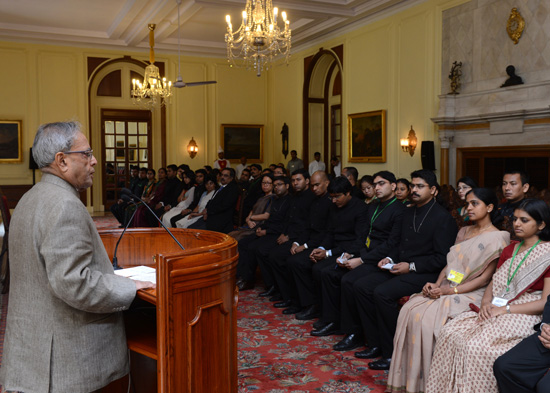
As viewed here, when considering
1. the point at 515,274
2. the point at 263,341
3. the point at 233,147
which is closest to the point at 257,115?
the point at 233,147

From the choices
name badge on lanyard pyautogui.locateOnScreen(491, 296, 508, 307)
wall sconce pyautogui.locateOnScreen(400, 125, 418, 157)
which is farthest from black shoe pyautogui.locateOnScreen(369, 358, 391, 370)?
wall sconce pyautogui.locateOnScreen(400, 125, 418, 157)

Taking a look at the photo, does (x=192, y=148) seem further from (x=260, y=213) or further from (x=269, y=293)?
(x=269, y=293)

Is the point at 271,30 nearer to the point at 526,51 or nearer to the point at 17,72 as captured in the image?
the point at 526,51

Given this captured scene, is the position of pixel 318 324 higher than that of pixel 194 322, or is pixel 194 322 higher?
pixel 194 322

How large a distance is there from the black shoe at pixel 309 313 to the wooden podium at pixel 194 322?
299 cm

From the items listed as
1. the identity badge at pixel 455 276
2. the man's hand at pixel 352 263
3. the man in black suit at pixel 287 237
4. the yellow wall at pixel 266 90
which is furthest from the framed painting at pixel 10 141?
the identity badge at pixel 455 276

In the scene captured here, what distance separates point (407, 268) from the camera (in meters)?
4.52

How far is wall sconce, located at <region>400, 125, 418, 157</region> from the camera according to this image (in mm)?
10930

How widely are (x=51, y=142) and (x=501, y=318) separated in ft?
9.22

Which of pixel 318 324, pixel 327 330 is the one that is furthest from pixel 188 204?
pixel 327 330

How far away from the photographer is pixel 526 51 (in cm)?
867

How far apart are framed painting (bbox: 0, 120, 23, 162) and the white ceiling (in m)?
2.34

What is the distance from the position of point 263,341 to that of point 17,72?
12922 millimetres

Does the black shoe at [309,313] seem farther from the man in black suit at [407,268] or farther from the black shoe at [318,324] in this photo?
the man in black suit at [407,268]
